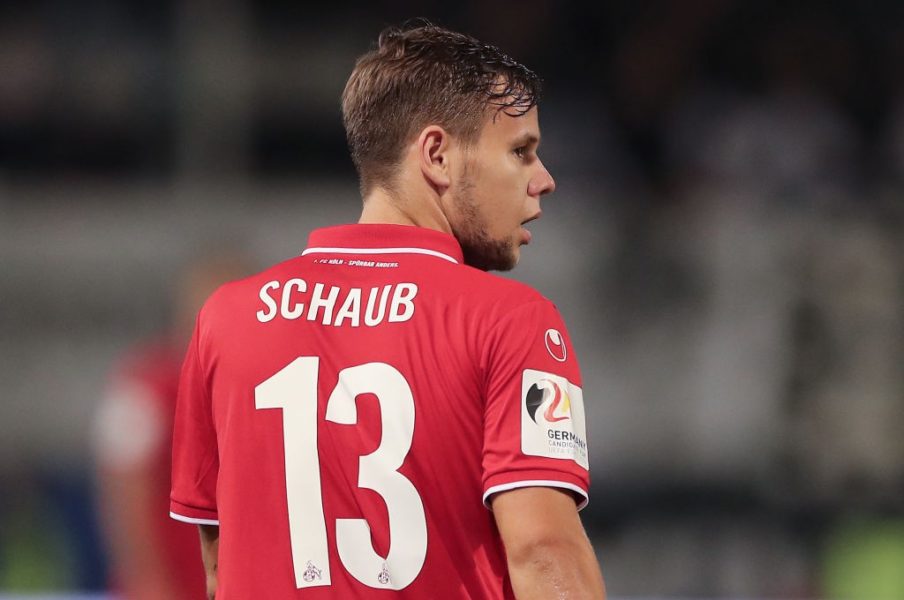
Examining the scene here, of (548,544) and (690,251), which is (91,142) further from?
(548,544)

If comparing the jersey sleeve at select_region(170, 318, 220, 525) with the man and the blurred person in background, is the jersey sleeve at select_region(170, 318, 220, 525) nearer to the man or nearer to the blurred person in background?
the man

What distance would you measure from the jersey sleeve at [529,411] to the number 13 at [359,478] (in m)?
0.12

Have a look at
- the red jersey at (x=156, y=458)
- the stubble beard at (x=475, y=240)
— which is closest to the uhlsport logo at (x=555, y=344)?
the stubble beard at (x=475, y=240)

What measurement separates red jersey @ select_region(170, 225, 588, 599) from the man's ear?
13cm

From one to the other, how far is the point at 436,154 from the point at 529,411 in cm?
48

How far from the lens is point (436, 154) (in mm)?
2109

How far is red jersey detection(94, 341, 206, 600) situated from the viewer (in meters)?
3.70

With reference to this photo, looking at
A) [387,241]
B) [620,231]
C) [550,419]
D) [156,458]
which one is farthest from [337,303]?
[620,231]

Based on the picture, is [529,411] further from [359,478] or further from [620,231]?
[620,231]

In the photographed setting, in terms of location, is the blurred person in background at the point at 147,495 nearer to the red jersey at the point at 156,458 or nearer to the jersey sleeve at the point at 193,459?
the red jersey at the point at 156,458

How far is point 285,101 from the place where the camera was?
7.67 m

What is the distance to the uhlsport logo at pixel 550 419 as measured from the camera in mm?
1852

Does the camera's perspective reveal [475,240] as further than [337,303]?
Yes

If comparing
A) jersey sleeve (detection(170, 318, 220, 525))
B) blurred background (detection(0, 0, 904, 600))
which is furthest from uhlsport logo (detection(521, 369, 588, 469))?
blurred background (detection(0, 0, 904, 600))
